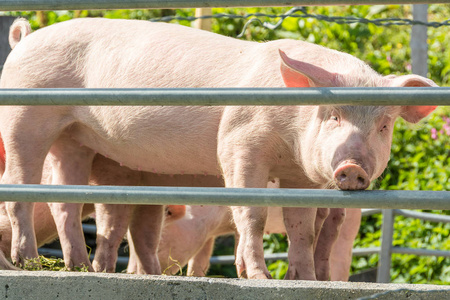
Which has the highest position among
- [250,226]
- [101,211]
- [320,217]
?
[250,226]

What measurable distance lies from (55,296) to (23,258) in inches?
61.1

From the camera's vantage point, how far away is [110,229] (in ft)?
17.7

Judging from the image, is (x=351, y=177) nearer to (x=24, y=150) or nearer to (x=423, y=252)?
(x=24, y=150)

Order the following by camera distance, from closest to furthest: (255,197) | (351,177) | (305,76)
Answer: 1. (255,197)
2. (351,177)
3. (305,76)

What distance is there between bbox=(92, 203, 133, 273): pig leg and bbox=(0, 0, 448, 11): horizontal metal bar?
2.28 meters

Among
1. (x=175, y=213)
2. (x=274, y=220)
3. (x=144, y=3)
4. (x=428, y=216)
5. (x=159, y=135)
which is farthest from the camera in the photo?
(x=428, y=216)

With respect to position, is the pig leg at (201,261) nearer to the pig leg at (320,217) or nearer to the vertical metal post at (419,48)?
the vertical metal post at (419,48)

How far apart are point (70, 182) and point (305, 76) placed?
1.89 meters

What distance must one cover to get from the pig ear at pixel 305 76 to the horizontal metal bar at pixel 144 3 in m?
0.77

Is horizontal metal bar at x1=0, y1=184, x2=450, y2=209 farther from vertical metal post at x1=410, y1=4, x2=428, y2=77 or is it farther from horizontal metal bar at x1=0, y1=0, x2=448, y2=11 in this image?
vertical metal post at x1=410, y1=4, x2=428, y2=77

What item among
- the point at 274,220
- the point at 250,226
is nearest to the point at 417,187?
the point at 274,220

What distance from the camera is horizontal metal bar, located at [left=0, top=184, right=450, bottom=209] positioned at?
9.48ft

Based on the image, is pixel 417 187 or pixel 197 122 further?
pixel 417 187

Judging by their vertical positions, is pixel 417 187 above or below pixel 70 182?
below
